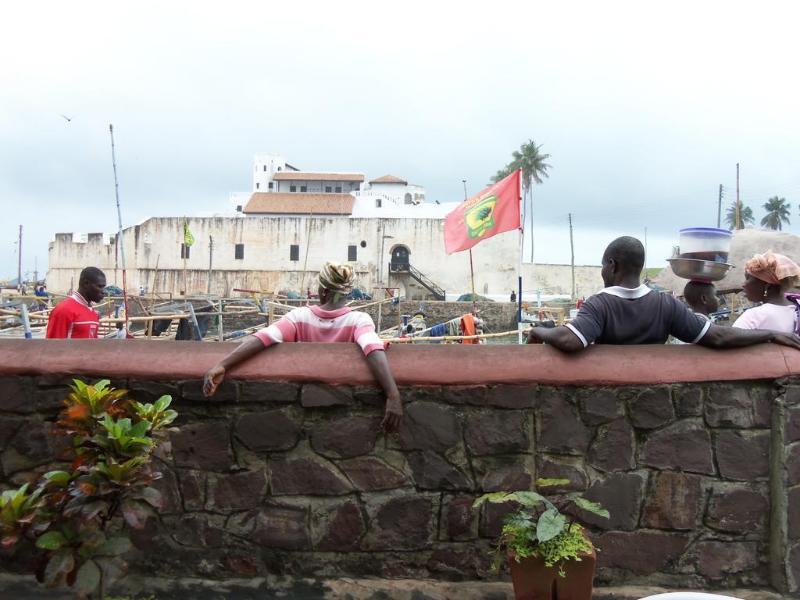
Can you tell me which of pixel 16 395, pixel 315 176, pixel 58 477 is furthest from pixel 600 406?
pixel 315 176

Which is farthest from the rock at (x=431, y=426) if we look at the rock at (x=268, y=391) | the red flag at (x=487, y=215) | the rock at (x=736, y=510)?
the red flag at (x=487, y=215)

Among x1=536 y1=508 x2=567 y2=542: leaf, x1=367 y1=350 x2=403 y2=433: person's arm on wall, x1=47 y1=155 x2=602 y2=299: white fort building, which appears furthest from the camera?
x1=47 y1=155 x2=602 y2=299: white fort building

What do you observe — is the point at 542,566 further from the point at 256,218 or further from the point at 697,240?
the point at 256,218

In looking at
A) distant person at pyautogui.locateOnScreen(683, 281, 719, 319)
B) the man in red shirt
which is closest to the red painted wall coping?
distant person at pyautogui.locateOnScreen(683, 281, 719, 319)

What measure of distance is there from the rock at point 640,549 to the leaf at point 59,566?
72.2 inches

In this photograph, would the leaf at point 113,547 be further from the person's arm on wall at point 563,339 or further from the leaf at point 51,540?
the person's arm on wall at point 563,339

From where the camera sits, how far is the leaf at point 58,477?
2.03 meters

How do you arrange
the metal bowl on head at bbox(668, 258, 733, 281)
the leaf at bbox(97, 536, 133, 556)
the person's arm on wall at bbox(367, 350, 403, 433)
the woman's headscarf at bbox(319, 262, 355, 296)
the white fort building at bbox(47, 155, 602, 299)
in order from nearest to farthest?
the leaf at bbox(97, 536, 133, 556) → the person's arm on wall at bbox(367, 350, 403, 433) → the woman's headscarf at bbox(319, 262, 355, 296) → the metal bowl on head at bbox(668, 258, 733, 281) → the white fort building at bbox(47, 155, 602, 299)

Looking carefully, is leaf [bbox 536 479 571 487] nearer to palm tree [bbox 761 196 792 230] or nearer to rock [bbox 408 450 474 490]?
rock [bbox 408 450 474 490]

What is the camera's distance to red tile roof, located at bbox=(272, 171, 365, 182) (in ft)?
212

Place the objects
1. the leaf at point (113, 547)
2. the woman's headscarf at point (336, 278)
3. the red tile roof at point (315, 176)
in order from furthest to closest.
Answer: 1. the red tile roof at point (315, 176)
2. the woman's headscarf at point (336, 278)
3. the leaf at point (113, 547)

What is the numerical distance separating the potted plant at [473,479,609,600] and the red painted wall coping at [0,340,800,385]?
0.48 meters

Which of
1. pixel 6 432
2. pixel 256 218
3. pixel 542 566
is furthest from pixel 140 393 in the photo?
pixel 256 218

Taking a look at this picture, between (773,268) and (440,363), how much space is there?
166cm
